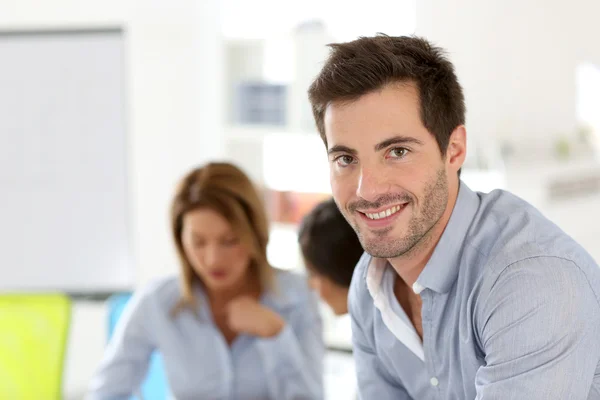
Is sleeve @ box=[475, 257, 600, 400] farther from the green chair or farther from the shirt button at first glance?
the green chair

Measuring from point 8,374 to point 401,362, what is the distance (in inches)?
59.6

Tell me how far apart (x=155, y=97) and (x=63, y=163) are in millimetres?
617

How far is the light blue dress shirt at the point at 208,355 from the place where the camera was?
7.26 ft

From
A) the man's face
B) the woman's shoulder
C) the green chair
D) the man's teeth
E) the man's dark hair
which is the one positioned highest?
the man's dark hair

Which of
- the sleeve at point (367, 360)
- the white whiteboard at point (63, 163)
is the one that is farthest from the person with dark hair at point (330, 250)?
the white whiteboard at point (63, 163)

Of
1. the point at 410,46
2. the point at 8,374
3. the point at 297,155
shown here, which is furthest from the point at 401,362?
the point at 297,155

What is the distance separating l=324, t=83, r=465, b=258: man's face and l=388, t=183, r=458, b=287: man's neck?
1.0 inches

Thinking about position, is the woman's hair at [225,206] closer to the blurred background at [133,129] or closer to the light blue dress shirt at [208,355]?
the light blue dress shirt at [208,355]

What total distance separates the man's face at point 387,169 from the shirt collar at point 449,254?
1.1 inches

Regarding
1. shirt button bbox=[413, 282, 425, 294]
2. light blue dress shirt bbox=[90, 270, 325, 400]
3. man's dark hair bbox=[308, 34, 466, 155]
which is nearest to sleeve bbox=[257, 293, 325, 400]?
light blue dress shirt bbox=[90, 270, 325, 400]

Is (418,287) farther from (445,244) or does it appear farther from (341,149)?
(341,149)

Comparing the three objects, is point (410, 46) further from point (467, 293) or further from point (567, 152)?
point (567, 152)

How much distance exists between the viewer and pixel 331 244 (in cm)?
206

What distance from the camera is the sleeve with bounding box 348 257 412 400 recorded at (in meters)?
1.50
